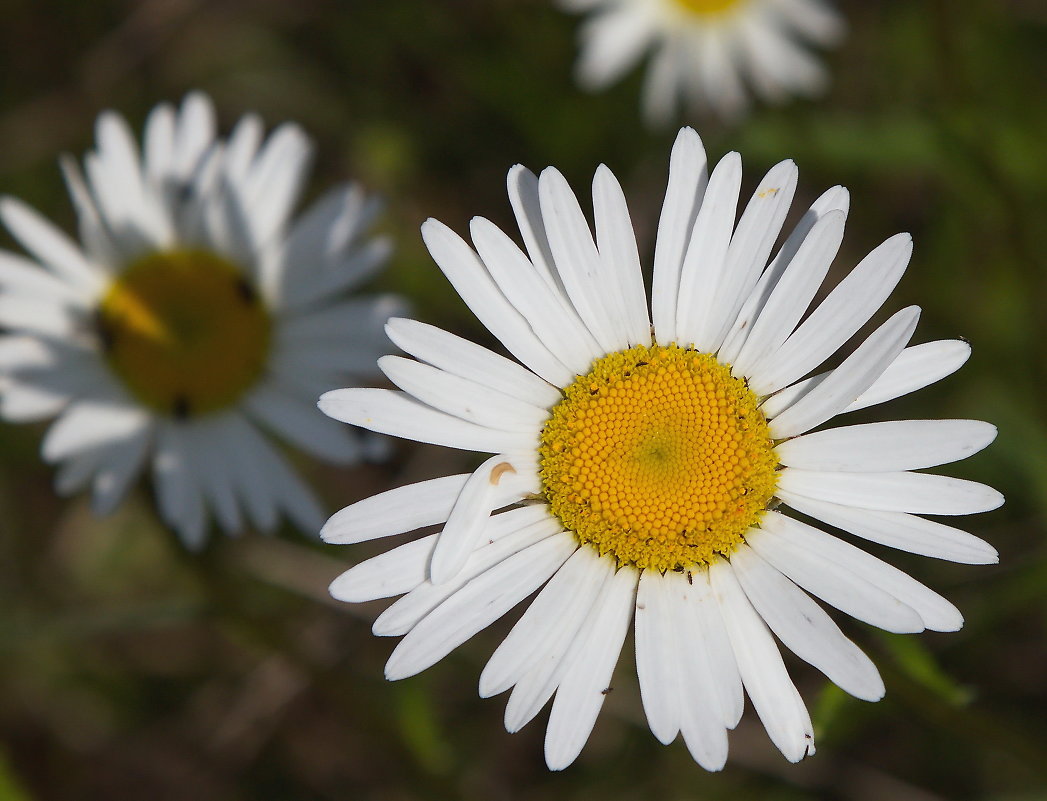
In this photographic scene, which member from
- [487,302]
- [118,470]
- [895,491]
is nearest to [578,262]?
[487,302]

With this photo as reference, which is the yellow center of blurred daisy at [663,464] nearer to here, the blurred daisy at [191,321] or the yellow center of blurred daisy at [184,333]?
the blurred daisy at [191,321]

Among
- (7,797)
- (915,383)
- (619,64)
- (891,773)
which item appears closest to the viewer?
(915,383)

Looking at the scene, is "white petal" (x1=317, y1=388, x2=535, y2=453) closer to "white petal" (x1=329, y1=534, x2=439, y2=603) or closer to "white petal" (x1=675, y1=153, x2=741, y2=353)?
"white petal" (x1=329, y1=534, x2=439, y2=603)

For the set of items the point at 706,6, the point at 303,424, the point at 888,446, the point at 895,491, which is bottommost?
the point at 303,424

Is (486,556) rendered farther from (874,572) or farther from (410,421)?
(874,572)

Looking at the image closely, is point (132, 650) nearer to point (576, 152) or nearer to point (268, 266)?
point (268, 266)

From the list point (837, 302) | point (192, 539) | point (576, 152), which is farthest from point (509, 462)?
point (576, 152)
